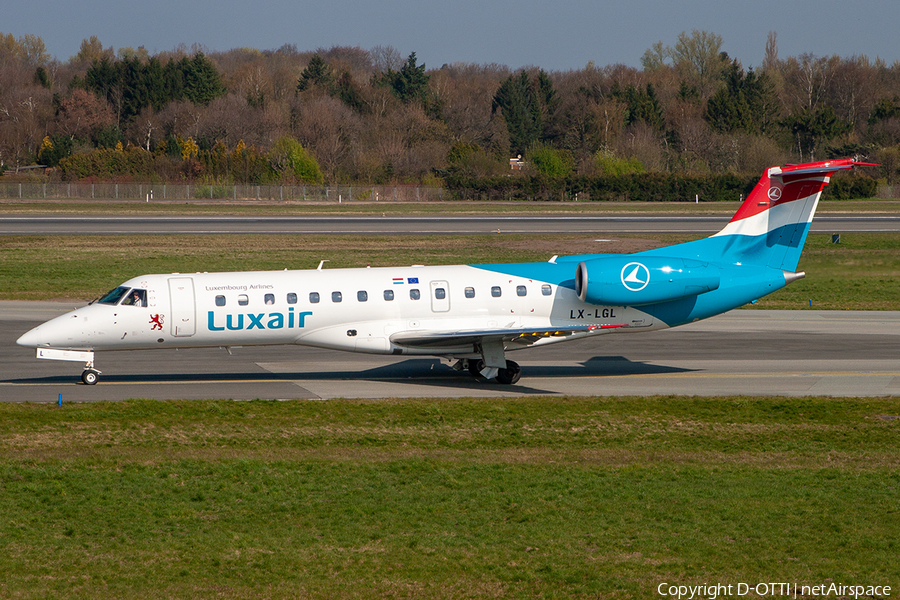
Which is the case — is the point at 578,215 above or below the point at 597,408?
above

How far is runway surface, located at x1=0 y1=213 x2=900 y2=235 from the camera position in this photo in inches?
2699

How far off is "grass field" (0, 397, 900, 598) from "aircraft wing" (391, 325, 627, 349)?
2.57 metres

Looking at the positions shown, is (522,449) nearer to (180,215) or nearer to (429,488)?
(429,488)

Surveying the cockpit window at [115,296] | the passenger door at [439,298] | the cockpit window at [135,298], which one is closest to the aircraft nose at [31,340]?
the cockpit window at [115,296]

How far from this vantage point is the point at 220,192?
387 feet

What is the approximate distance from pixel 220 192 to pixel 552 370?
9754 centimetres

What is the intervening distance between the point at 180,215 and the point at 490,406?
7043 cm

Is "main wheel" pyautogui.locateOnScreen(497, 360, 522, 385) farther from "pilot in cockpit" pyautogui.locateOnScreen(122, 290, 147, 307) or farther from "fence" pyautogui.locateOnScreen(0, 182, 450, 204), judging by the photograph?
"fence" pyautogui.locateOnScreen(0, 182, 450, 204)

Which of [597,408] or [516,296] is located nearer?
[597,408]

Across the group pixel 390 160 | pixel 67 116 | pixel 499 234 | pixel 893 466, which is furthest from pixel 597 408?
pixel 67 116

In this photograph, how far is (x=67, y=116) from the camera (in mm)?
155000

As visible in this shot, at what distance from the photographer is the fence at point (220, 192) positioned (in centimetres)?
11581

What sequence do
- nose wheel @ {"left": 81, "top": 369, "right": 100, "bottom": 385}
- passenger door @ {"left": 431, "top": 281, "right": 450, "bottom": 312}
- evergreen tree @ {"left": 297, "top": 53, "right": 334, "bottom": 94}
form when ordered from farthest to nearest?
evergreen tree @ {"left": 297, "top": 53, "right": 334, "bottom": 94} < passenger door @ {"left": 431, "top": 281, "right": 450, "bottom": 312} < nose wheel @ {"left": 81, "top": 369, "right": 100, "bottom": 385}

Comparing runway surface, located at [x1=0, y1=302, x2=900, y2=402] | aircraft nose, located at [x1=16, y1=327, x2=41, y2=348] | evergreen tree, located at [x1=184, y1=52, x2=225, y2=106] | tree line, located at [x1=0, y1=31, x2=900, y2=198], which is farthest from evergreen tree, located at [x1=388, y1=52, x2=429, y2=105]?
aircraft nose, located at [x1=16, y1=327, x2=41, y2=348]
